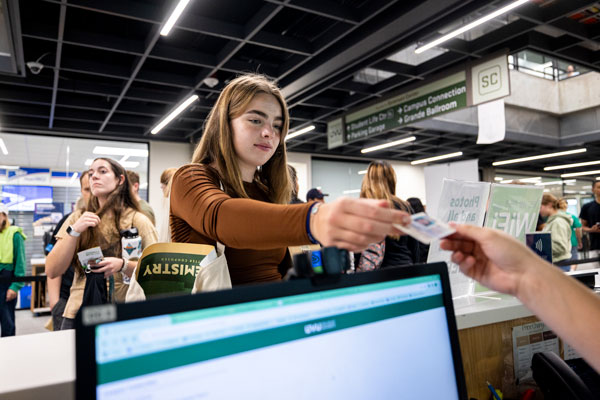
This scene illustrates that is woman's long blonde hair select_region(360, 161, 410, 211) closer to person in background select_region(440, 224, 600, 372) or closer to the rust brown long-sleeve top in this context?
the rust brown long-sleeve top

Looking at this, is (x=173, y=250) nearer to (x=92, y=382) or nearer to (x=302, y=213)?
(x=302, y=213)

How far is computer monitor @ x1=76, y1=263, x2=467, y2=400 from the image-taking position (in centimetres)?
39

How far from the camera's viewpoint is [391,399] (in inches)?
22.6

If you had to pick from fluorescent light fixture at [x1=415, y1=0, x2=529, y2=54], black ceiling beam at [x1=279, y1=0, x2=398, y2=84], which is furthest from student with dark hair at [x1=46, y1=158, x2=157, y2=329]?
fluorescent light fixture at [x1=415, y1=0, x2=529, y2=54]

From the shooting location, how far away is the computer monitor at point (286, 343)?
39 centimetres

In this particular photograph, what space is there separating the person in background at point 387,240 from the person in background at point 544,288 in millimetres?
2028

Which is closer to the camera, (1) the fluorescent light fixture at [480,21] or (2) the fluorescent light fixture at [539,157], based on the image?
(1) the fluorescent light fixture at [480,21]

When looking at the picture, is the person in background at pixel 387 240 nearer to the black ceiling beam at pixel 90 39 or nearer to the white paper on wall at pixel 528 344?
the white paper on wall at pixel 528 344

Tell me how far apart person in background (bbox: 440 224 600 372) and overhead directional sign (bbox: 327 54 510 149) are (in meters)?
4.01

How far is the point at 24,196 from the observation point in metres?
6.71

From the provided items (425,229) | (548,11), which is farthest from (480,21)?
(425,229)

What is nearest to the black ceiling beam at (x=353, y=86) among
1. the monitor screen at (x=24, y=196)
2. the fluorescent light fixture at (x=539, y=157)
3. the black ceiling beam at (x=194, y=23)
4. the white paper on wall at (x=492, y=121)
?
the black ceiling beam at (x=194, y=23)

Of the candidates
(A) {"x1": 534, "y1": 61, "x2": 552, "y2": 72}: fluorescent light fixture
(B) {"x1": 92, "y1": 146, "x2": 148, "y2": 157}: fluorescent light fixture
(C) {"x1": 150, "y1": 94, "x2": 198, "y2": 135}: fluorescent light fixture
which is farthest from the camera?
(A) {"x1": 534, "y1": 61, "x2": 552, "y2": 72}: fluorescent light fixture

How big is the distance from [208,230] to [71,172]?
24.1 ft
